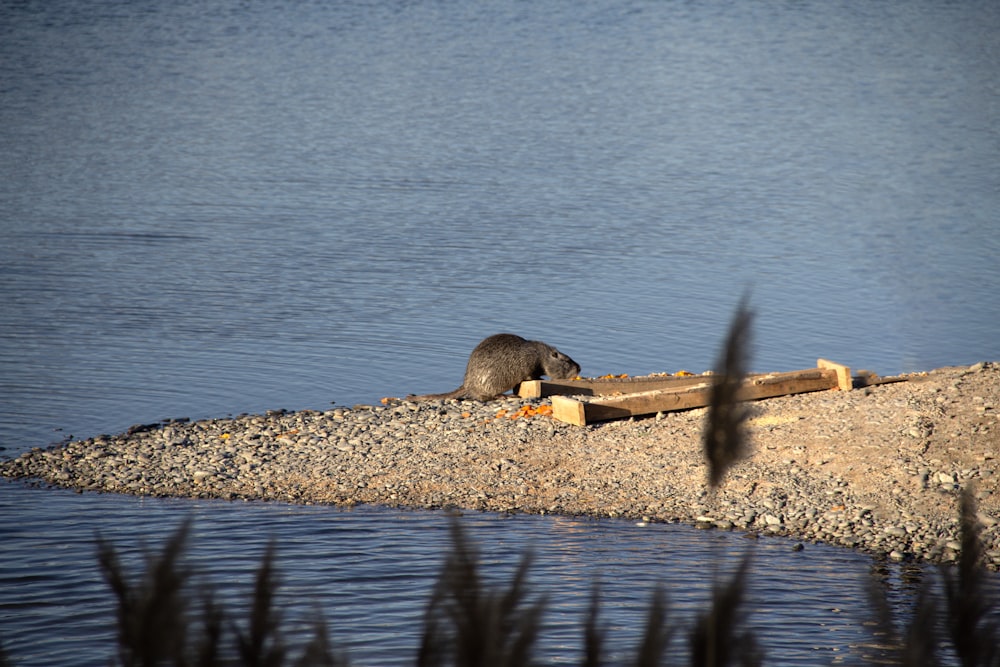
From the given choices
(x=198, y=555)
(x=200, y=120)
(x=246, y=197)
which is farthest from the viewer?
(x=200, y=120)

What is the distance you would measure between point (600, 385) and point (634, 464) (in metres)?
1.98

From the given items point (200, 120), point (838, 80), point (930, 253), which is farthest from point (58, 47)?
point (930, 253)

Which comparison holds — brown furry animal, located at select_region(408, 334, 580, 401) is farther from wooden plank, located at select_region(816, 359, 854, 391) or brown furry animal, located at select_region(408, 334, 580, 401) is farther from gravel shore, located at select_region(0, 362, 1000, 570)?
wooden plank, located at select_region(816, 359, 854, 391)

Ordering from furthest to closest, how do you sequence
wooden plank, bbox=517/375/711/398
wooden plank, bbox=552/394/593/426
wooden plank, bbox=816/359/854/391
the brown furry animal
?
1. the brown furry animal
2. wooden plank, bbox=517/375/711/398
3. wooden plank, bbox=816/359/854/391
4. wooden plank, bbox=552/394/593/426

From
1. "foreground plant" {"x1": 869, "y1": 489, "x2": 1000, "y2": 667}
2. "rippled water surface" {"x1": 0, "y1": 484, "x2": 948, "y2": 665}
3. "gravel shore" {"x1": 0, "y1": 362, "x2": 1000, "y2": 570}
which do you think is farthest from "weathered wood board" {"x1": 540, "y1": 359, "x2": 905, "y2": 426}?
"foreground plant" {"x1": 869, "y1": 489, "x2": 1000, "y2": 667}

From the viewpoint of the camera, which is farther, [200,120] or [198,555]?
[200,120]

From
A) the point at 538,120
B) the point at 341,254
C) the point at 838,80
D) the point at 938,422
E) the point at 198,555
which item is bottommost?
the point at 198,555

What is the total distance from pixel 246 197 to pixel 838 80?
2275 centimetres

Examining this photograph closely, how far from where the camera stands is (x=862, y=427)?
33.2 feet

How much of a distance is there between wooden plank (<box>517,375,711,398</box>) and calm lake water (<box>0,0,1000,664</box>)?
1.64m

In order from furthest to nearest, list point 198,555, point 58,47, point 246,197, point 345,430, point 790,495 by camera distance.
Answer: point 58,47 < point 246,197 < point 345,430 < point 790,495 < point 198,555

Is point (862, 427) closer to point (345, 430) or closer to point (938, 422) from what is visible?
point (938, 422)

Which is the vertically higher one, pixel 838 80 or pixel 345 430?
pixel 838 80

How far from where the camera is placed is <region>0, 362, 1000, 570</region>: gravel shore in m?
9.08
